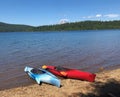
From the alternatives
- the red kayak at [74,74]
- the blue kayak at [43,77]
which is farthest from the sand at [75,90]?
the red kayak at [74,74]

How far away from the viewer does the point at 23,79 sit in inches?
613

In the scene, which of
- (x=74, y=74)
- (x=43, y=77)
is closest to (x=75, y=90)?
(x=43, y=77)

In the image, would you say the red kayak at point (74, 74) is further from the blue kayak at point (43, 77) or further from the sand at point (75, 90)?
the blue kayak at point (43, 77)

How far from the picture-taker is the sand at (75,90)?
435 inches

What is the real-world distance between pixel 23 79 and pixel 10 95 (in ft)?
14.2

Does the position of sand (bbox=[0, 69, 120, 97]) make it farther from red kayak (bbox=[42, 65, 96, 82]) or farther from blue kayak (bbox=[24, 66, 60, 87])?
red kayak (bbox=[42, 65, 96, 82])

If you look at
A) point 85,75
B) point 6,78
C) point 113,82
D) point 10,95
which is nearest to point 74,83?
point 85,75

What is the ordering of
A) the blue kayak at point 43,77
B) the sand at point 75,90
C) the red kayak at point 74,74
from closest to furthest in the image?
the sand at point 75,90 < the blue kayak at point 43,77 < the red kayak at point 74,74

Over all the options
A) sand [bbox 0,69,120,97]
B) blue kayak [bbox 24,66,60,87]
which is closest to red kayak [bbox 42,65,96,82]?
sand [bbox 0,69,120,97]

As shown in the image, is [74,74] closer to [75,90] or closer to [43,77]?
[43,77]

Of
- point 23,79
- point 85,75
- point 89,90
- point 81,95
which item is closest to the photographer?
point 81,95

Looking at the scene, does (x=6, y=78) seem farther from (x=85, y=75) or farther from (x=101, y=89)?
(x=101, y=89)

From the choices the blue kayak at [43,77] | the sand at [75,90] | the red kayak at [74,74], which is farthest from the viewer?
the red kayak at [74,74]

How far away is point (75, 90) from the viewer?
11.7m
